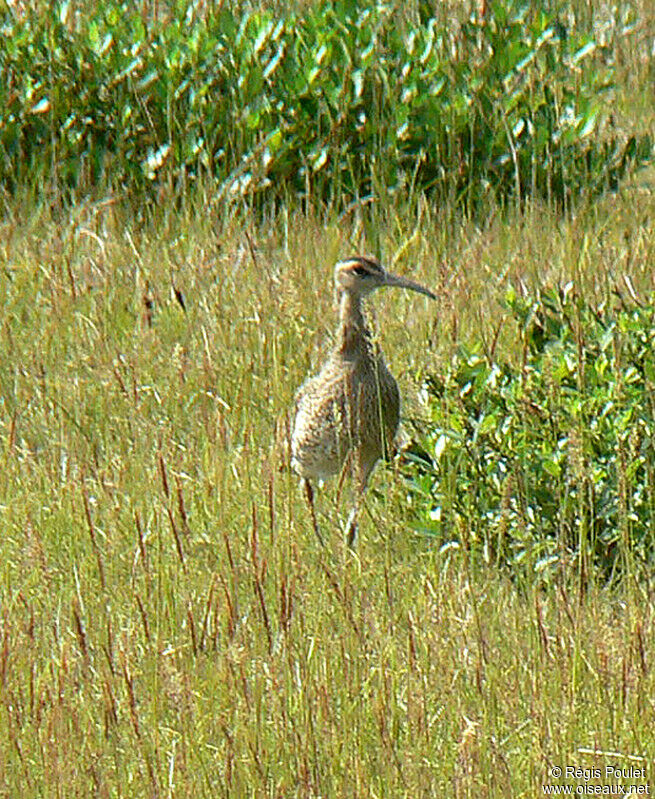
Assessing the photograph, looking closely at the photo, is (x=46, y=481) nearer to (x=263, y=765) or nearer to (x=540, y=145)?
(x=263, y=765)

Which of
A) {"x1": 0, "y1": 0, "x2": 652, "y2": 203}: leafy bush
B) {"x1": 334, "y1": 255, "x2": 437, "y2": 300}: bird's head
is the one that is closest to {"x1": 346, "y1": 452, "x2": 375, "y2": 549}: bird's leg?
{"x1": 334, "y1": 255, "x2": 437, "y2": 300}: bird's head

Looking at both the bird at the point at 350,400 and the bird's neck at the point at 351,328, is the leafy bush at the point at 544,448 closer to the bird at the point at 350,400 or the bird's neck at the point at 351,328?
the bird at the point at 350,400

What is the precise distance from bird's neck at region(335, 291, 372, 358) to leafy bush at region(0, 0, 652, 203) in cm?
209

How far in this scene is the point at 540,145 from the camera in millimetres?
7961

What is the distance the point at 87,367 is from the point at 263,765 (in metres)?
2.82

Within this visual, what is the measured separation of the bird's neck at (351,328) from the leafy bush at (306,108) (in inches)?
82.4

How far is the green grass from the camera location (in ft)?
12.4

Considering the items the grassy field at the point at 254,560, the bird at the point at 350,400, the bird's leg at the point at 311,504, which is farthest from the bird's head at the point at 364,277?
the bird's leg at the point at 311,504

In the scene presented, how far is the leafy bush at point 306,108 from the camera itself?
8.01 m

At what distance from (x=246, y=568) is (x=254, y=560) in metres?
1.19

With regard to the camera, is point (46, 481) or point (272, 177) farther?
point (272, 177)

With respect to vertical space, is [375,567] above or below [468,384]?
below

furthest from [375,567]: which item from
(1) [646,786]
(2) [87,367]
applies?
(2) [87,367]

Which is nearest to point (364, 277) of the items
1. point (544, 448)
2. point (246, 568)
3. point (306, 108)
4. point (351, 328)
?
point (351, 328)
